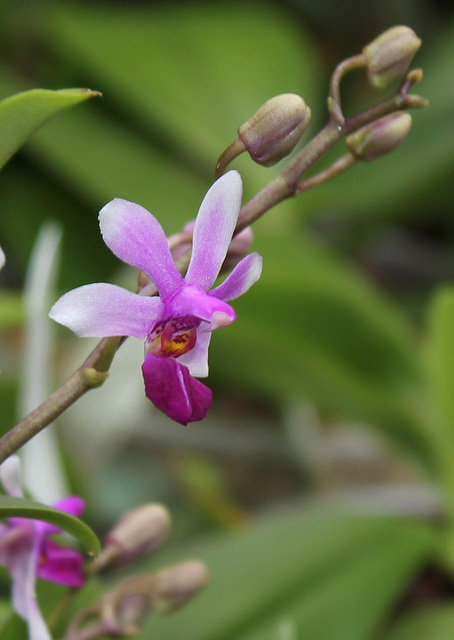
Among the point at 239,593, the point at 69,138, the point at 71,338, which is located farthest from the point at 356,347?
the point at 69,138

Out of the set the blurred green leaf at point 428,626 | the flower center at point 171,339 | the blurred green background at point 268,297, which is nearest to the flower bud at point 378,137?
the flower center at point 171,339

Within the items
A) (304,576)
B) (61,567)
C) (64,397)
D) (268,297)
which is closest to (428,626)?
(304,576)

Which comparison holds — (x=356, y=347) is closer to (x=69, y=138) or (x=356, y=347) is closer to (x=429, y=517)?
(x=429, y=517)

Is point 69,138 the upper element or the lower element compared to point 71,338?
upper

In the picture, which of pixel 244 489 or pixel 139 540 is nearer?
pixel 139 540

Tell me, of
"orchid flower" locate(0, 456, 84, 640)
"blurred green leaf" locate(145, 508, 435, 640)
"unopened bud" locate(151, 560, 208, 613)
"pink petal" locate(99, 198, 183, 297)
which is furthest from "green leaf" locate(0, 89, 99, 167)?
"blurred green leaf" locate(145, 508, 435, 640)
